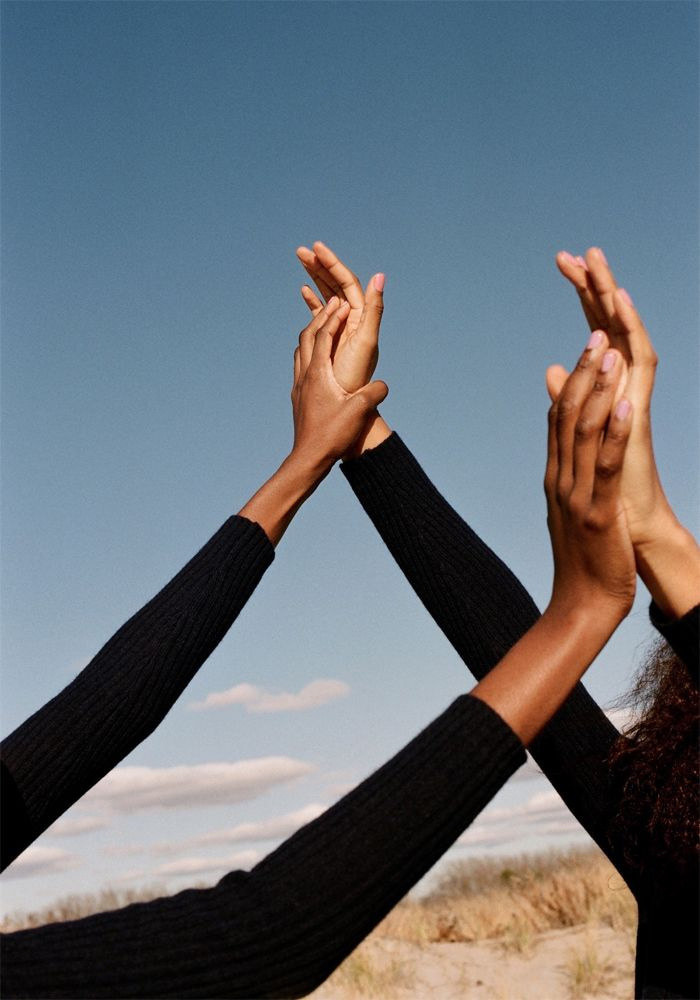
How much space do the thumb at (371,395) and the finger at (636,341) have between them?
3.03 ft

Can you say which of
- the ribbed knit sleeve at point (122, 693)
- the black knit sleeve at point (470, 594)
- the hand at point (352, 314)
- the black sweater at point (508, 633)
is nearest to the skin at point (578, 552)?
the black sweater at point (508, 633)

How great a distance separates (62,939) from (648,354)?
3.55 feet

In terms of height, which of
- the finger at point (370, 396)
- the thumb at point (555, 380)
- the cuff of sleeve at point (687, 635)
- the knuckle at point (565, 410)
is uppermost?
the finger at point (370, 396)

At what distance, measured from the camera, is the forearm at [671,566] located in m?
1.59

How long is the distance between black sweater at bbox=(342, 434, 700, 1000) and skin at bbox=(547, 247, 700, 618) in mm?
66

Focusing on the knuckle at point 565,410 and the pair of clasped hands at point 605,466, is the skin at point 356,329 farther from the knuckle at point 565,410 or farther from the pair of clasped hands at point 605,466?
the knuckle at point 565,410

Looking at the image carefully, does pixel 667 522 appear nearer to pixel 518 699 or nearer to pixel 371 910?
pixel 518 699

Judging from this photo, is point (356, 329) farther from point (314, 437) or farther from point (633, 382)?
point (633, 382)

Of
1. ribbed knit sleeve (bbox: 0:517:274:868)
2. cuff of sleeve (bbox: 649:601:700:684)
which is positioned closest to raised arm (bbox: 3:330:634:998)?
cuff of sleeve (bbox: 649:601:700:684)

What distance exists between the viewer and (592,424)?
1442 mm

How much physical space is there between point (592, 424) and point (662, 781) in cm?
70

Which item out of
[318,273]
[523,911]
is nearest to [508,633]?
[318,273]

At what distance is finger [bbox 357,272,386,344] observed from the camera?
2543 mm

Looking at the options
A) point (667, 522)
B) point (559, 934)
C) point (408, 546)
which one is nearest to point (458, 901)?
point (559, 934)
